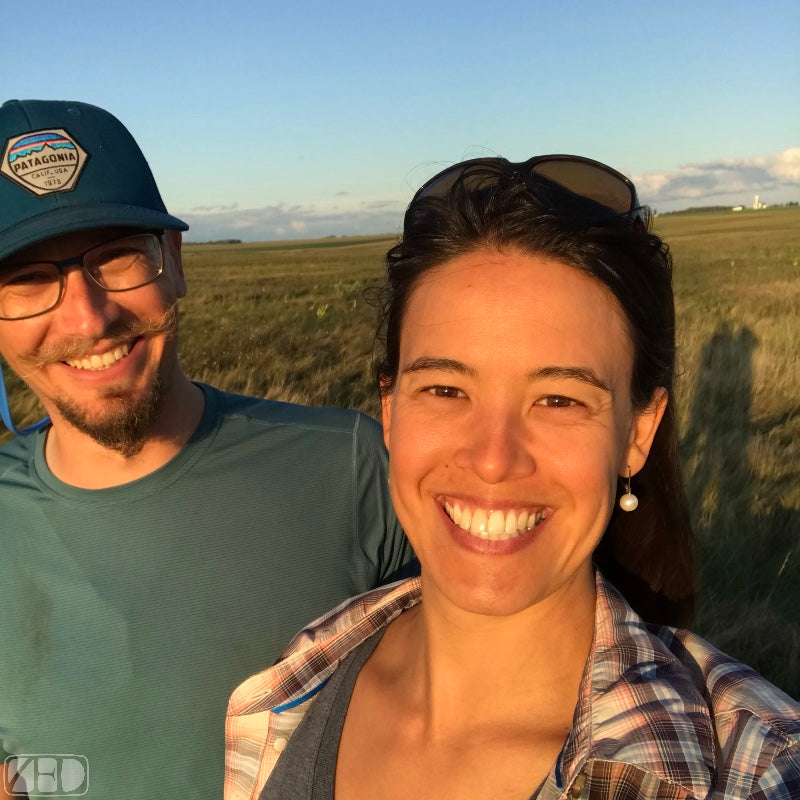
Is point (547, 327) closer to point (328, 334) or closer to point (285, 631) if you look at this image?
point (285, 631)

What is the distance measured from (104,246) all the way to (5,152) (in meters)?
0.37

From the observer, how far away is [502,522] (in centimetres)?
167

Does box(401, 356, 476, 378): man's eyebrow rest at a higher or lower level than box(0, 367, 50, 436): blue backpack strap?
higher

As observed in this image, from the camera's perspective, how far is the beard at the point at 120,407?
89.0 inches

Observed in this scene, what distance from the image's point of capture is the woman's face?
160cm

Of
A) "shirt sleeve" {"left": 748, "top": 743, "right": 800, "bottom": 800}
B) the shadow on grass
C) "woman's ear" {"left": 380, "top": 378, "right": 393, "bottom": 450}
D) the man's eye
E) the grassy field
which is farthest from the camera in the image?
the grassy field

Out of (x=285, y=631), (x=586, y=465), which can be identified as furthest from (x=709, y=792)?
(x=285, y=631)

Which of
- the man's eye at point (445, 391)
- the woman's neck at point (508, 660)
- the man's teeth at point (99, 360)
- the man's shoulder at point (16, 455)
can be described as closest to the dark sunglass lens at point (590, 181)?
the man's eye at point (445, 391)

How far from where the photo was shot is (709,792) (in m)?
1.40

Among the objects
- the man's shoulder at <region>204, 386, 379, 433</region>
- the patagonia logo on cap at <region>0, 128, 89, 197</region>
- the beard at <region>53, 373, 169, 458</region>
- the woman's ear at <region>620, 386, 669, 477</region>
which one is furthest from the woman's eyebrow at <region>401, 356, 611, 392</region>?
the patagonia logo on cap at <region>0, 128, 89, 197</region>

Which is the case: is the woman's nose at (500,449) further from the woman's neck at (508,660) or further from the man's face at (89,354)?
the man's face at (89,354)

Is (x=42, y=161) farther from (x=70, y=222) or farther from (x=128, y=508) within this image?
(x=128, y=508)

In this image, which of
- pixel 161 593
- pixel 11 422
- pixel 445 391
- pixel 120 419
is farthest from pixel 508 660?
pixel 11 422

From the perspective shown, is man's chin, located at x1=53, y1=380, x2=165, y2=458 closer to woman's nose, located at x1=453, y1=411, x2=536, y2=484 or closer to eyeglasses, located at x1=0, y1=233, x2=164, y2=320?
eyeglasses, located at x1=0, y1=233, x2=164, y2=320
